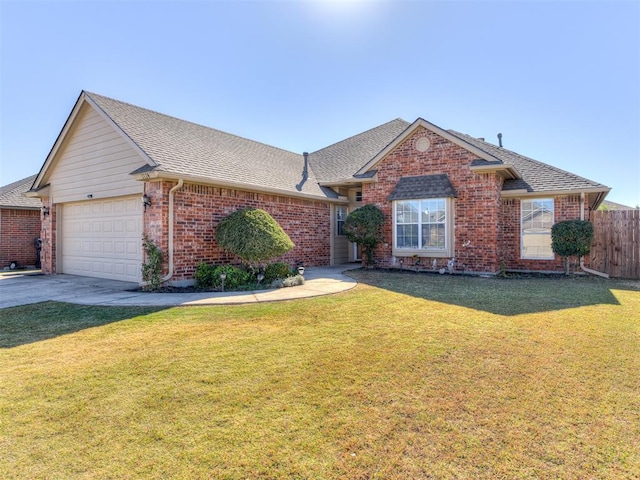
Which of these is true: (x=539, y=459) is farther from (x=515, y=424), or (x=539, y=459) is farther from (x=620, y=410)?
(x=620, y=410)

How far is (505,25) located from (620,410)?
11872 millimetres

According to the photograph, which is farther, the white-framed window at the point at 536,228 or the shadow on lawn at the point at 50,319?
the white-framed window at the point at 536,228

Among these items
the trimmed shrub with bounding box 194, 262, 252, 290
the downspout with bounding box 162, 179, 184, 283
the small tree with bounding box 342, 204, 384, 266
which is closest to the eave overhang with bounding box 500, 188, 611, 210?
the small tree with bounding box 342, 204, 384, 266

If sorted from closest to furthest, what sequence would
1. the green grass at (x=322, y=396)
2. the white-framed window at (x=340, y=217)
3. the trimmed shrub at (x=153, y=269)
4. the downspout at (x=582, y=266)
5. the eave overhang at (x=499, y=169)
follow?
the green grass at (x=322, y=396) → the trimmed shrub at (x=153, y=269) → the eave overhang at (x=499, y=169) → the downspout at (x=582, y=266) → the white-framed window at (x=340, y=217)

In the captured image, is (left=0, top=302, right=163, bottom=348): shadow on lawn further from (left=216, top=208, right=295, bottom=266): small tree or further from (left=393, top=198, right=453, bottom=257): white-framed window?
(left=393, top=198, right=453, bottom=257): white-framed window

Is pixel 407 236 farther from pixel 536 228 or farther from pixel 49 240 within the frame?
pixel 49 240

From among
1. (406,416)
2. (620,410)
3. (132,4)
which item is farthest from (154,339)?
(132,4)

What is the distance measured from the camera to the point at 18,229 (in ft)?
52.9

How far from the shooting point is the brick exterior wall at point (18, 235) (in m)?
15.7

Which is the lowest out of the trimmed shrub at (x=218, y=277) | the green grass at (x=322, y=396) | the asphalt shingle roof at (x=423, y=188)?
the green grass at (x=322, y=396)

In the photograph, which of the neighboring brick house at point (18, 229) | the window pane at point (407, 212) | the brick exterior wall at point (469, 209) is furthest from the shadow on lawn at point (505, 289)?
the neighboring brick house at point (18, 229)

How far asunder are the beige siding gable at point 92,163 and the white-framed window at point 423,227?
8.97m

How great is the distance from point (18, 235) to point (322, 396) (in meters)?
19.4

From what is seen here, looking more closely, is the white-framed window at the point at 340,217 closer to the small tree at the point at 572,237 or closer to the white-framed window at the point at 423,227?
the white-framed window at the point at 423,227
